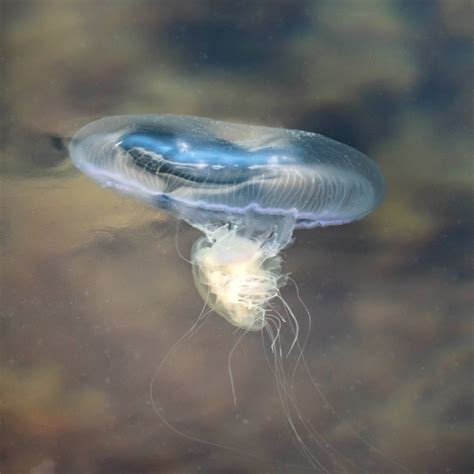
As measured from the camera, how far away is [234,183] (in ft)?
6.47

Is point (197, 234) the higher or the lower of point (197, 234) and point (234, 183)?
the lower

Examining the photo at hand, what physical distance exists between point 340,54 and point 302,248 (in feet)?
2.57

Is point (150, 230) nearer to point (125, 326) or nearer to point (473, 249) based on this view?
point (125, 326)

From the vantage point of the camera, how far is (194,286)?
7.43 feet

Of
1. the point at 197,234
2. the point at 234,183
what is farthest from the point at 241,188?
the point at 197,234

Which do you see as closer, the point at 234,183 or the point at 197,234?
the point at 234,183

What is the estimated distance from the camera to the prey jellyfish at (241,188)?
6.48 feet

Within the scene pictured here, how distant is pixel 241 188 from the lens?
6.52 ft

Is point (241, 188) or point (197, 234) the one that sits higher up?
point (241, 188)

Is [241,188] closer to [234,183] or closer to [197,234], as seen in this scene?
[234,183]

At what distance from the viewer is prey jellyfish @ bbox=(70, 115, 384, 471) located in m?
1.98

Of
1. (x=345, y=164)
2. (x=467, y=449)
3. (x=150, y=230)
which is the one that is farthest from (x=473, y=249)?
(x=150, y=230)

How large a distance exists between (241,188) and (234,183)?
0.11 feet

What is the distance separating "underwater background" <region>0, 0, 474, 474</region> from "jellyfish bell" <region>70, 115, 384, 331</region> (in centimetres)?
7
